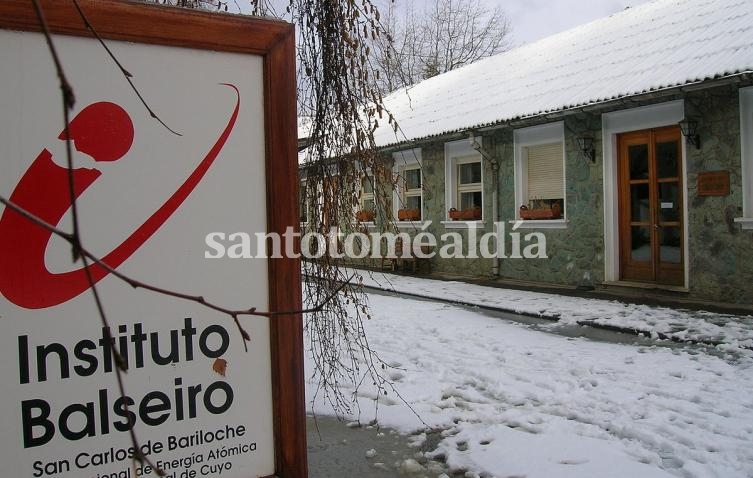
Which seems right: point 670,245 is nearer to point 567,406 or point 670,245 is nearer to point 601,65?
point 601,65

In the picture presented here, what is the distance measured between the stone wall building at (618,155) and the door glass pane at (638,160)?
0.02 metres

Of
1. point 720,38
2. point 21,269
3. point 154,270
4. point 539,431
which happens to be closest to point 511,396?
point 539,431

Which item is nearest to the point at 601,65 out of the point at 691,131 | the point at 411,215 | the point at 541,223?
the point at 691,131

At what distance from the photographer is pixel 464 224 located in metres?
11.9

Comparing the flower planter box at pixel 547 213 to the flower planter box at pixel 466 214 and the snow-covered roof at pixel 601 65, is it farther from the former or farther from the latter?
the snow-covered roof at pixel 601 65

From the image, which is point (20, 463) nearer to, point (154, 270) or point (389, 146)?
point (154, 270)

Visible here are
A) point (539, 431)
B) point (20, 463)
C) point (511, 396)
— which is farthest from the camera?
point (511, 396)

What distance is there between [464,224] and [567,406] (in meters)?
7.89

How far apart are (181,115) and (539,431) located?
300 centimetres

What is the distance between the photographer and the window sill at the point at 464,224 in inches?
455

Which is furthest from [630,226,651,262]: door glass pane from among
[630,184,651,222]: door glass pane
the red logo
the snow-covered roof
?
the red logo

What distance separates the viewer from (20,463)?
1.50 metres

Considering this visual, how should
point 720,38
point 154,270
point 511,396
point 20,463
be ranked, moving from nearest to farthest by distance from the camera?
1. point 20,463
2. point 154,270
3. point 511,396
4. point 720,38

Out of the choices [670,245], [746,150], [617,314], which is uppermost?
[746,150]
